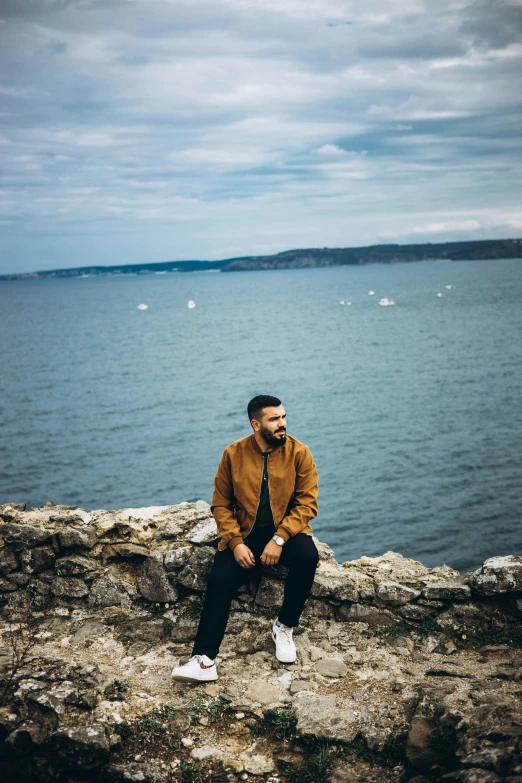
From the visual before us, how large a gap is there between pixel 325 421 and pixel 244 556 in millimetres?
26595

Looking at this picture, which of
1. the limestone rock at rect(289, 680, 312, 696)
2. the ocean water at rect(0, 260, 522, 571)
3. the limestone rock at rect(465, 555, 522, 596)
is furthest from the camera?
the ocean water at rect(0, 260, 522, 571)

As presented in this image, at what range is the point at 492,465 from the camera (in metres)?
23.6

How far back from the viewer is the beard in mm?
5543

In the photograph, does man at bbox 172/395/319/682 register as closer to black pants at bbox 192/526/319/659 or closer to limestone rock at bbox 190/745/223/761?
black pants at bbox 192/526/319/659

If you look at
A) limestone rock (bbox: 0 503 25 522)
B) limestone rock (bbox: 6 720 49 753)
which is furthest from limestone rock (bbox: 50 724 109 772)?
limestone rock (bbox: 0 503 25 522)

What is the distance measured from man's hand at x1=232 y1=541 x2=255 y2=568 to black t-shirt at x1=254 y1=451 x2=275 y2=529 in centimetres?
26

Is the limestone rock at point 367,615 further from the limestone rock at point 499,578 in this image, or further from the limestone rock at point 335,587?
the limestone rock at point 499,578

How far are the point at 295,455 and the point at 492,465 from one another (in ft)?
64.7

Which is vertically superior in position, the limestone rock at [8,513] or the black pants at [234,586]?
the limestone rock at [8,513]

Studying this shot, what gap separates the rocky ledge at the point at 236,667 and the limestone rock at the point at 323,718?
1cm

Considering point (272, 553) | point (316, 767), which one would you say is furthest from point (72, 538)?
point (316, 767)

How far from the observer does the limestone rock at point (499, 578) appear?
5531 millimetres

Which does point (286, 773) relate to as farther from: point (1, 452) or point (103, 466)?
point (1, 452)

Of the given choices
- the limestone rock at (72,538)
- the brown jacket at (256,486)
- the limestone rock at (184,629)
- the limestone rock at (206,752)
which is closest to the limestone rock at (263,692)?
the limestone rock at (206,752)
